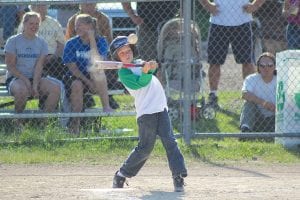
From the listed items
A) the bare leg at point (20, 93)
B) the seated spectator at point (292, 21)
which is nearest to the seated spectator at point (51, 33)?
the bare leg at point (20, 93)

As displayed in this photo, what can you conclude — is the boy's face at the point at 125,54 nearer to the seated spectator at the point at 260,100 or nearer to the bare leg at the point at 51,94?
the bare leg at the point at 51,94

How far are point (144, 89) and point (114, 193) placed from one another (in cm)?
97

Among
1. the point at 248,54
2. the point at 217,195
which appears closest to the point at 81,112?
the point at 248,54

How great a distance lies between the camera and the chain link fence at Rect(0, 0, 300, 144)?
10180 millimetres

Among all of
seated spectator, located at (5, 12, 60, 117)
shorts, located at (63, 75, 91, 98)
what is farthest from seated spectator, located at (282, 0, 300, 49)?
seated spectator, located at (5, 12, 60, 117)

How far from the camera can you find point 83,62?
10633 mm

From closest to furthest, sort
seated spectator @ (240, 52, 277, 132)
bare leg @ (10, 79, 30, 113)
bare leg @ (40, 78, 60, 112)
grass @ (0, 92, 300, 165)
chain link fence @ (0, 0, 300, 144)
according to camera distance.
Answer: grass @ (0, 92, 300, 165)
chain link fence @ (0, 0, 300, 144)
bare leg @ (10, 79, 30, 113)
bare leg @ (40, 78, 60, 112)
seated spectator @ (240, 52, 277, 132)

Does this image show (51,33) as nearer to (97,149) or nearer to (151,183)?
(97,149)

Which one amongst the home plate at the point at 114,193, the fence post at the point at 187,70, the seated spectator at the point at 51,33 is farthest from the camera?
the seated spectator at the point at 51,33

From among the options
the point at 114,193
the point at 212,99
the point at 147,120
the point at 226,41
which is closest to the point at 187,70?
the point at 226,41

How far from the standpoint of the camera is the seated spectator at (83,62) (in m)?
10.4

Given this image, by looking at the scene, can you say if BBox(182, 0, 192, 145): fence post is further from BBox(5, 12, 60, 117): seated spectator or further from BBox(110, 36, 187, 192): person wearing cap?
BBox(110, 36, 187, 192): person wearing cap

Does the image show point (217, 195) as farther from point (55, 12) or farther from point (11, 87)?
point (55, 12)

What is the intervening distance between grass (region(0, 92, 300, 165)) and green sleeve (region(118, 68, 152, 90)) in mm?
1942
